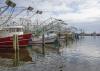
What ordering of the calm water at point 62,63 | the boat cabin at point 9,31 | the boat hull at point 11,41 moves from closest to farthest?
the calm water at point 62,63, the boat hull at point 11,41, the boat cabin at point 9,31

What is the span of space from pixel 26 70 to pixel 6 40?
23169 mm

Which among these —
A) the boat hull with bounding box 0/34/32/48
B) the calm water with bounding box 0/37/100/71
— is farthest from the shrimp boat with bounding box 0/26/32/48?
the calm water with bounding box 0/37/100/71

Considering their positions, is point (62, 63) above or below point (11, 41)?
below

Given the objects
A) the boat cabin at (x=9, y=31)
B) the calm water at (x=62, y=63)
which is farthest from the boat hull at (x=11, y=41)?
the calm water at (x=62, y=63)

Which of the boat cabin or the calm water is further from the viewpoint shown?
the boat cabin

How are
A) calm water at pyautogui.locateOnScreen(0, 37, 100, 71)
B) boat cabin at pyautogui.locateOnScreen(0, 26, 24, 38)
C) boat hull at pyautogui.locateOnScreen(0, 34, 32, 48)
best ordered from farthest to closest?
boat cabin at pyautogui.locateOnScreen(0, 26, 24, 38), boat hull at pyautogui.locateOnScreen(0, 34, 32, 48), calm water at pyautogui.locateOnScreen(0, 37, 100, 71)

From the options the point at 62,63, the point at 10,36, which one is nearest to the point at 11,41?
the point at 10,36

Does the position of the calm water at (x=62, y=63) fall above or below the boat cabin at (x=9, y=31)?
below

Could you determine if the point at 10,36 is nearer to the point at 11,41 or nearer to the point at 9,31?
the point at 11,41

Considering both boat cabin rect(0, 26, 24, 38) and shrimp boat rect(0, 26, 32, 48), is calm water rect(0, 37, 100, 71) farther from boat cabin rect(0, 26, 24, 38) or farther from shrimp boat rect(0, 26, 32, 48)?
boat cabin rect(0, 26, 24, 38)

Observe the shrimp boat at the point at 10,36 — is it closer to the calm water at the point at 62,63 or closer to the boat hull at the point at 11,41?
the boat hull at the point at 11,41

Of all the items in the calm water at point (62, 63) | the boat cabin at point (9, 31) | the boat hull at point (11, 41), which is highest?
the boat cabin at point (9, 31)

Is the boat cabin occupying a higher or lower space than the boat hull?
higher

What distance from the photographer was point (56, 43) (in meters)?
62.1
